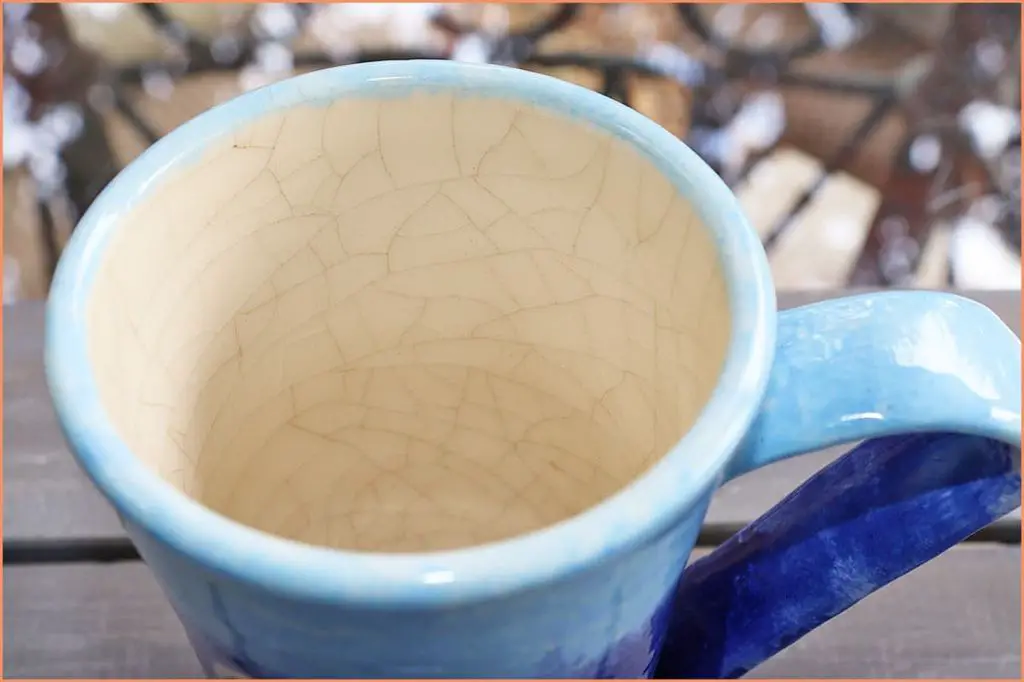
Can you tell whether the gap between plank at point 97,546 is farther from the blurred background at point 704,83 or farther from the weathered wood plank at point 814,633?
the blurred background at point 704,83

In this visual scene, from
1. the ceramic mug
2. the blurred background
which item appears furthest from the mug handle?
the blurred background

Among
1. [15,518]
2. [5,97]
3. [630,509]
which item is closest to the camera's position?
[630,509]

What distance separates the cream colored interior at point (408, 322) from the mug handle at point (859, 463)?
19mm

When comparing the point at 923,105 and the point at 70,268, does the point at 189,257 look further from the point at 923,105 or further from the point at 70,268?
the point at 923,105

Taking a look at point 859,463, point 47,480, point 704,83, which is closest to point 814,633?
point 859,463

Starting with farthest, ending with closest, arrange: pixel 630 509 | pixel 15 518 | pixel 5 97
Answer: pixel 5 97
pixel 15 518
pixel 630 509

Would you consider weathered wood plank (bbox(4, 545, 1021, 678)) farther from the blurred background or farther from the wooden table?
the blurred background

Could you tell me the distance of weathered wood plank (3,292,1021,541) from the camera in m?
0.35

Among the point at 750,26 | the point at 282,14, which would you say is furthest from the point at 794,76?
the point at 282,14

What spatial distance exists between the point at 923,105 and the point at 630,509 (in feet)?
1.90

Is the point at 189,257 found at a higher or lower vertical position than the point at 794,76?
higher

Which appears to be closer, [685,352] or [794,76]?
[685,352]

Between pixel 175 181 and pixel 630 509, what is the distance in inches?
4.5

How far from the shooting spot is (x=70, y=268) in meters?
0.21
